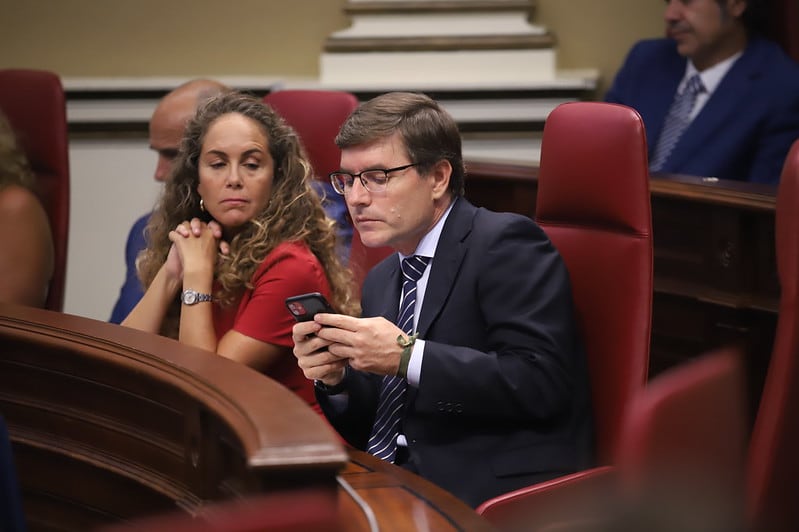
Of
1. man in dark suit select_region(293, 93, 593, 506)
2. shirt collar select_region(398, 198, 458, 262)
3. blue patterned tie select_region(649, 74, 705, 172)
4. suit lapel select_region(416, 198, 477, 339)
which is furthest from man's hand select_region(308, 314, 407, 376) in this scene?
blue patterned tie select_region(649, 74, 705, 172)

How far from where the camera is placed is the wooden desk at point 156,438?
121 cm

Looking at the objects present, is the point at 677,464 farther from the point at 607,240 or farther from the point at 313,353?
the point at 607,240

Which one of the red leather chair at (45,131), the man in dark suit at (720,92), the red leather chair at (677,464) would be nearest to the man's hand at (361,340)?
→ the red leather chair at (677,464)

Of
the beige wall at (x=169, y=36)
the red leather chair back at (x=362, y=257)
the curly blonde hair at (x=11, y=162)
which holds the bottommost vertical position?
the red leather chair back at (x=362, y=257)

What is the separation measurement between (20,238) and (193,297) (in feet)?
2.54

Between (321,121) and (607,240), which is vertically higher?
(321,121)

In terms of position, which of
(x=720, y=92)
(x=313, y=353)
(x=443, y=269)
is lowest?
(x=313, y=353)

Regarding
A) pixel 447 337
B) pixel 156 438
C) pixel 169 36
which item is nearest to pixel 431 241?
pixel 447 337

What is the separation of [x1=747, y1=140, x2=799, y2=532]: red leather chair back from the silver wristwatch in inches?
42.3

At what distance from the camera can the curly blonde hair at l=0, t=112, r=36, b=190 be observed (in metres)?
2.82

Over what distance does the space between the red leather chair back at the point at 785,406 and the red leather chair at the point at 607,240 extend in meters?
0.22

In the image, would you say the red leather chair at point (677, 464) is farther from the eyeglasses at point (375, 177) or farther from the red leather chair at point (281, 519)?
the eyeglasses at point (375, 177)

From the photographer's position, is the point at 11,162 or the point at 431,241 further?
the point at 11,162

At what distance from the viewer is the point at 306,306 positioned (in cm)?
171
